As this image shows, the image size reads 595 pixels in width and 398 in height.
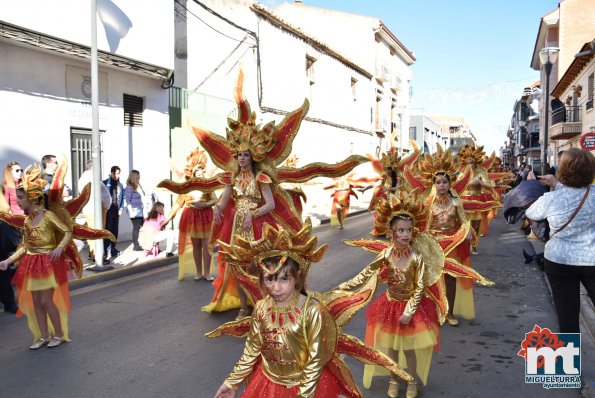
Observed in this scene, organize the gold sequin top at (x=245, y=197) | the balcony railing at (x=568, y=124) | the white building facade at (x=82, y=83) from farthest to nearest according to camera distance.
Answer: the balcony railing at (x=568, y=124) → the white building facade at (x=82, y=83) → the gold sequin top at (x=245, y=197)

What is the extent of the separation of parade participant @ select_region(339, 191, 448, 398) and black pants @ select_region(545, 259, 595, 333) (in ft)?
2.93

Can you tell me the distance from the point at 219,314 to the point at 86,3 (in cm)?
852

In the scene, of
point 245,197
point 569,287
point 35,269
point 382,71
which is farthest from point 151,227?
point 382,71

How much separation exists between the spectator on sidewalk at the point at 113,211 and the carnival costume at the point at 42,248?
456 centimetres

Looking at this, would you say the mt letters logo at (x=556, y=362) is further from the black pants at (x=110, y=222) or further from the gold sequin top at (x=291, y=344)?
the black pants at (x=110, y=222)

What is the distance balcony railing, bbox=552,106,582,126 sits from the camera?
28359 mm

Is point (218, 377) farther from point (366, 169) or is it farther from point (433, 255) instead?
point (366, 169)

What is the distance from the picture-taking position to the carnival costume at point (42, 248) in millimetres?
5215

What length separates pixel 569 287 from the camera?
13.8ft

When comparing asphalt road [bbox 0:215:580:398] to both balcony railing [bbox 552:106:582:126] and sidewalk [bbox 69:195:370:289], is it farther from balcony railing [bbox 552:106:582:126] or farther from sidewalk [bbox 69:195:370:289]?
balcony railing [bbox 552:106:582:126]

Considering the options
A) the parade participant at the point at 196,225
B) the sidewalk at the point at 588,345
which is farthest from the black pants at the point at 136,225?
the sidewalk at the point at 588,345

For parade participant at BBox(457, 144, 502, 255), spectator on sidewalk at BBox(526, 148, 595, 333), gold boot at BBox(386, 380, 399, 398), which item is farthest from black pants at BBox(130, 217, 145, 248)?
spectator on sidewalk at BBox(526, 148, 595, 333)

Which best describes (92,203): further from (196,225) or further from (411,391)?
(411,391)

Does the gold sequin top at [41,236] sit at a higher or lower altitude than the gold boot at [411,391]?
higher
